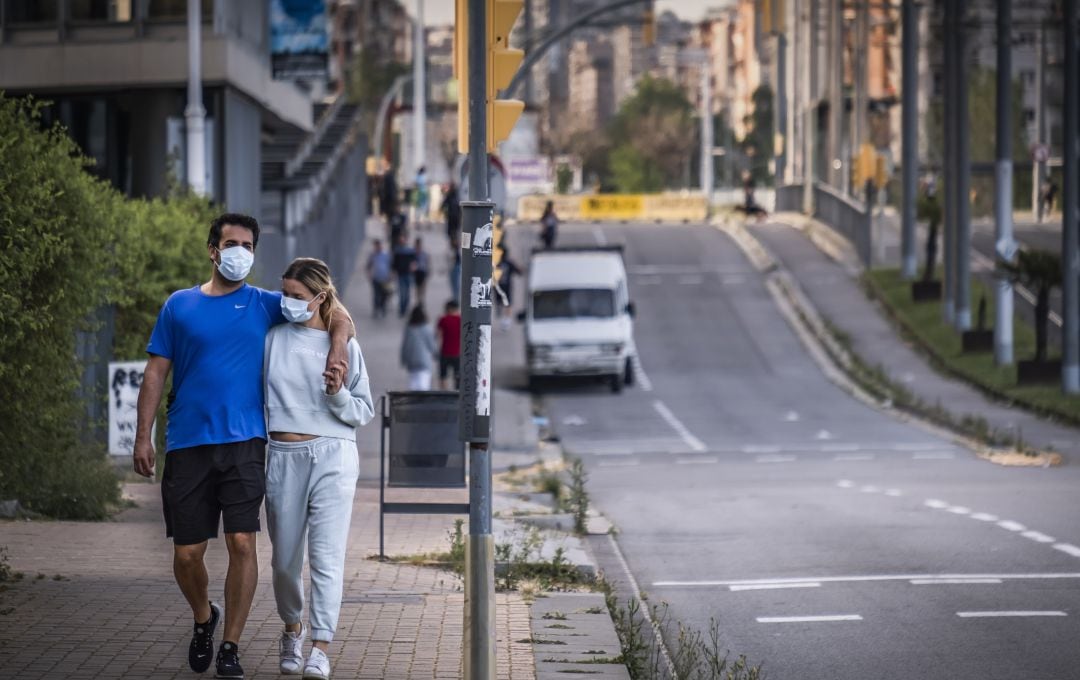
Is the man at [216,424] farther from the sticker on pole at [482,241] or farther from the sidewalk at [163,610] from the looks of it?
the sticker on pole at [482,241]

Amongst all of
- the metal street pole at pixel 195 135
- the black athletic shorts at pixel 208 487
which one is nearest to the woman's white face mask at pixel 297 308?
the black athletic shorts at pixel 208 487

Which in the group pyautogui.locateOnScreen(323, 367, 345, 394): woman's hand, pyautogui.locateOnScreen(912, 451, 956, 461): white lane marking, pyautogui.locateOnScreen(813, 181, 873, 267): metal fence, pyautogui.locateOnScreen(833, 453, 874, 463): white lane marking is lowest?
pyautogui.locateOnScreen(833, 453, 874, 463): white lane marking

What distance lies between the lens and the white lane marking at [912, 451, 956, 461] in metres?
26.0

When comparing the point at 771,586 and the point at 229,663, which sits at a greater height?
the point at 229,663

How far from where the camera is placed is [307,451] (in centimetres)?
851

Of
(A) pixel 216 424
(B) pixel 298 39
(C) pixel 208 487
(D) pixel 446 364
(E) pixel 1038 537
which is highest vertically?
(B) pixel 298 39

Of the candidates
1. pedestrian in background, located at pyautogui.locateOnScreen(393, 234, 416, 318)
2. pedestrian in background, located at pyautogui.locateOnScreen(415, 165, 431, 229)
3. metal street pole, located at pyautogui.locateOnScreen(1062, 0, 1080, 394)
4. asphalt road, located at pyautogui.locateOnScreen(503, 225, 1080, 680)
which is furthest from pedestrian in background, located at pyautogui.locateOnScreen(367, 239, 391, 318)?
pedestrian in background, located at pyautogui.locateOnScreen(415, 165, 431, 229)

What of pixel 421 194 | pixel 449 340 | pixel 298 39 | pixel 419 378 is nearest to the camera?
pixel 419 378

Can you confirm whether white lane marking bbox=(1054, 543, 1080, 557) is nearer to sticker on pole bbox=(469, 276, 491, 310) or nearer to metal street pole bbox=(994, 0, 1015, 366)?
sticker on pole bbox=(469, 276, 491, 310)

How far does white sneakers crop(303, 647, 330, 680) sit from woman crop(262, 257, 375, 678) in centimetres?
8

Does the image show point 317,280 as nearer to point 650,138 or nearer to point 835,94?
point 835,94

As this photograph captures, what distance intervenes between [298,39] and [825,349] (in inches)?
603

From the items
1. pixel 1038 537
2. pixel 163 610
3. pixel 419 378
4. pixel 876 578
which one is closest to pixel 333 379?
pixel 163 610

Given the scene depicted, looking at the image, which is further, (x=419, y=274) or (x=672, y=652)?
(x=419, y=274)
